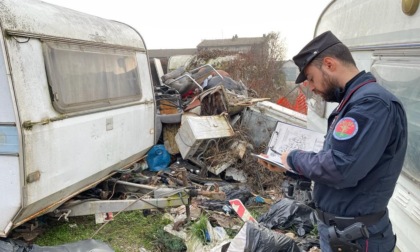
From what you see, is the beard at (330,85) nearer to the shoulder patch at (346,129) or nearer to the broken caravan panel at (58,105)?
the shoulder patch at (346,129)

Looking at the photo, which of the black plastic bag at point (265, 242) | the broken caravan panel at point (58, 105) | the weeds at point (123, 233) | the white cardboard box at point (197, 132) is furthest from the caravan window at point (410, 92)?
the white cardboard box at point (197, 132)

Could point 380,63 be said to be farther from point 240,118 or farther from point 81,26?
point 240,118

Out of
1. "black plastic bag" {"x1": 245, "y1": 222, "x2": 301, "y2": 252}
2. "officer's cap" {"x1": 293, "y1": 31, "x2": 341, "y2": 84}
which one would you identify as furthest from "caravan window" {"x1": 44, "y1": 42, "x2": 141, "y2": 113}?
"officer's cap" {"x1": 293, "y1": 31, "x2": 341, "y2": 84}

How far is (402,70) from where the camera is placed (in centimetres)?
230

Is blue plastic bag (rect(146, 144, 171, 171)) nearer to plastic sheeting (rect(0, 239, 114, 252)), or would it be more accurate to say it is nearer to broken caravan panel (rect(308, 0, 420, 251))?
plastic sheeting (rect(0, 239, 114, 252))

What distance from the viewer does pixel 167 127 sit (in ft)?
22.7

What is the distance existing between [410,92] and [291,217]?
2441mm

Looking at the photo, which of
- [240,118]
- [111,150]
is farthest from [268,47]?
[111,150]

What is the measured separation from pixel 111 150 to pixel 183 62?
11995 millimetres

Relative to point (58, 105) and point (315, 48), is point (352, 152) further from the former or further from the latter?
point (58, 105)

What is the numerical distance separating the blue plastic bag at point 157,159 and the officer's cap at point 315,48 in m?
4.82

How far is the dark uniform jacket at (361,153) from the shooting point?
64.6 inches

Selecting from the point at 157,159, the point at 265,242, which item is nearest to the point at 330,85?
the point at 265,242

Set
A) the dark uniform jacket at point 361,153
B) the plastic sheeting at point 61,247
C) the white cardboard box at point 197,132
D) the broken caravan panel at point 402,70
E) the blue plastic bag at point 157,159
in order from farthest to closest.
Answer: the blue plastic bag at point 157,159 < the white cardboard box at point 197,132 < the plastic sheeting at point 61,247 < the broken caravan panel at point 402,70 < the dark uniform jacket at point 361,153
